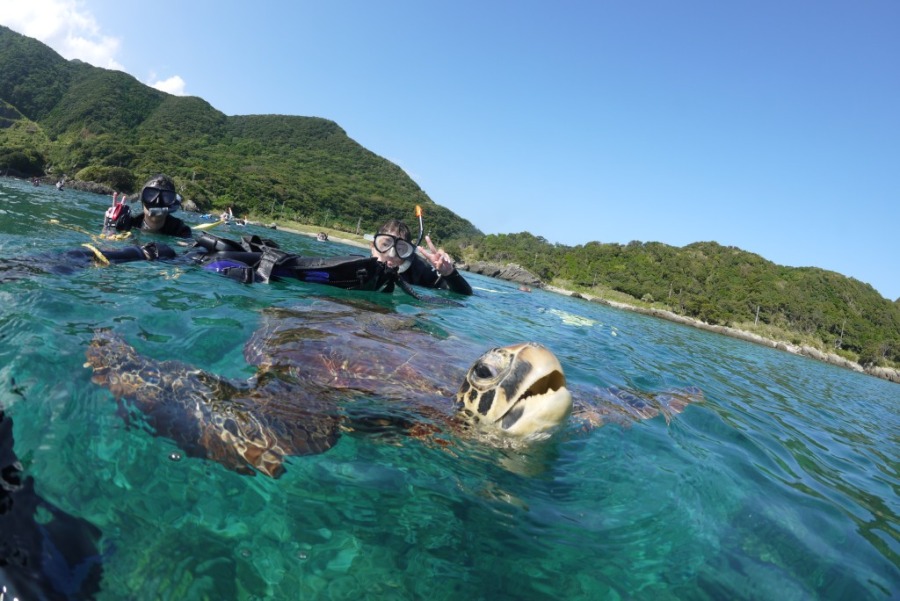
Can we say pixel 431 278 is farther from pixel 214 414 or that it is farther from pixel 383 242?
pixel 214 414

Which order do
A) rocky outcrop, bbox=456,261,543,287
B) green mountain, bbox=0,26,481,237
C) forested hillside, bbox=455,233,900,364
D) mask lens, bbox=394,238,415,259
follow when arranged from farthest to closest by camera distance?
1. green mountain, bbox=0,26,481,237
2. forested hillside, bbox=455,233,900,364
3. rocky outcrop, bbox=456,261,543,287
4. mask lens, bbox=394,238,415,259

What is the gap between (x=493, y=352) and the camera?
2.91m

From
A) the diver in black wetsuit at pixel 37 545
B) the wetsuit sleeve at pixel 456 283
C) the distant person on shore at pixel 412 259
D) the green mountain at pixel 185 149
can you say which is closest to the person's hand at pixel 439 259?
the distant person on shore at pixel 412 259

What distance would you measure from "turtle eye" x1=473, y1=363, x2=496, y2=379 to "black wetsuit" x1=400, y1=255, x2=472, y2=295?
697 centimetres

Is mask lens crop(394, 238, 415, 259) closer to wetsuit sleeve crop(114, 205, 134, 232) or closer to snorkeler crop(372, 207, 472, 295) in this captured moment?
snorkeler crop(372, 207, 472, 295)

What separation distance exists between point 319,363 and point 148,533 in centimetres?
177

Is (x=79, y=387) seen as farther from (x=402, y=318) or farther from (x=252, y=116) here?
(x=252, y=116)

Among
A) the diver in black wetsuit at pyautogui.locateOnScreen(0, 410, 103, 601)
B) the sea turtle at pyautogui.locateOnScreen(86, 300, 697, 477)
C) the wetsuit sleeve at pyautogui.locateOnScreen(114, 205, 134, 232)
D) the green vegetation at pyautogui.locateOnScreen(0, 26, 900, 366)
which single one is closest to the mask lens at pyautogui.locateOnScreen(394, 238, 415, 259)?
the sea turtle at pyautogui.locateOnScreen(86, 300, 697, 477)

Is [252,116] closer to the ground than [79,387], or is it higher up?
higher up

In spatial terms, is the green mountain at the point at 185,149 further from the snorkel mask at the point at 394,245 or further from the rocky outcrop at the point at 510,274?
→ the snorkel mask at the point at 394,245

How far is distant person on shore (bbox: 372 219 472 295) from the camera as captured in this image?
684 cm

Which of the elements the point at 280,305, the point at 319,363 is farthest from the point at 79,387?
the point at 280,305

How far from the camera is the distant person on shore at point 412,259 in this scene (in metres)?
6.84

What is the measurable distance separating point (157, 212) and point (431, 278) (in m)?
6.02
